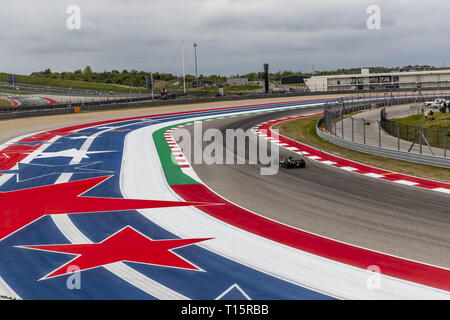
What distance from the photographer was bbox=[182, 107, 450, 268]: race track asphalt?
10.9 m

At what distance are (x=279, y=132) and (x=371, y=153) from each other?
10.9m

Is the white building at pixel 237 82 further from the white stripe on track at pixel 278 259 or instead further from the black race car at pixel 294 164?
the white stripe on track at pixel 278 259

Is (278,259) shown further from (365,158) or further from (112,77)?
(112,77)

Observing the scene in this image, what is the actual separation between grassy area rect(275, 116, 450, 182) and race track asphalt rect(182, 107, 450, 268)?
2.31 meters

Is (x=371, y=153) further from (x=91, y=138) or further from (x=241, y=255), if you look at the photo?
(x=91, y=138)

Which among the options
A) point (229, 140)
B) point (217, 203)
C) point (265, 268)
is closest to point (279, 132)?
point (229, 140)

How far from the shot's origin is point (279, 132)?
109 feet

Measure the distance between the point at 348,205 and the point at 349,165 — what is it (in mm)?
7046

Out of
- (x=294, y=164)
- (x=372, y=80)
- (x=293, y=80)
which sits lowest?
(x=294, y=164)

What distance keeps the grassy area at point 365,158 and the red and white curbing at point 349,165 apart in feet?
1.82

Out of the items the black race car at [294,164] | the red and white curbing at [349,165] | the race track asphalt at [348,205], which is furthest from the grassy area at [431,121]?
the race track asphalt at [348,205]

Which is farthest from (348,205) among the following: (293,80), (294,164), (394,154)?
(293,80)

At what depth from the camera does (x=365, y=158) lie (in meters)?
22.2

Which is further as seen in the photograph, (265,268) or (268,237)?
(268,237)
